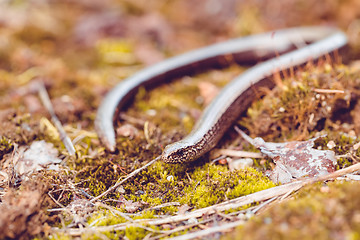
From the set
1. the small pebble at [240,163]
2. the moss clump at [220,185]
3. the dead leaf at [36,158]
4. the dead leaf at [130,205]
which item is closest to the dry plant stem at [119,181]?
the dead leaf at [130,205]

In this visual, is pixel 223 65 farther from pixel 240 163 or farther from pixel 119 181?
pixel 119 181

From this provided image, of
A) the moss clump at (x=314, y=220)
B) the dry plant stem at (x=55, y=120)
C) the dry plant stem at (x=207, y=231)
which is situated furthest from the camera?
the dry plant stem at (x=55, y=120)

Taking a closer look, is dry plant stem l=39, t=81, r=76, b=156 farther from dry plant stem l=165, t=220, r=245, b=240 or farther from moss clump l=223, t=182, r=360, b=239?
moss clump l=223, t=182, r=360, b=239

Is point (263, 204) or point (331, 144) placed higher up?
point (331, 144)

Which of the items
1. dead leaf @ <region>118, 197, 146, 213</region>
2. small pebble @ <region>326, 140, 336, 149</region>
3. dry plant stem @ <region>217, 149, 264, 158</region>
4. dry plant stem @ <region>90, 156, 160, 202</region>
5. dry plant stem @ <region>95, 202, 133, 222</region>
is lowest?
dead leaf @ <region>118, 197, 146, 213</region>

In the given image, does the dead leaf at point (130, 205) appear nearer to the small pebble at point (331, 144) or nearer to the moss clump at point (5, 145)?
the moss clump at point (5, 145)

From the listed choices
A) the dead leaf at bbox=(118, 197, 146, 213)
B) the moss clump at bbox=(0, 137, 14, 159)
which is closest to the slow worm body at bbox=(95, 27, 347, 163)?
the dead leaf at bbox=(118, 197, 146, 213)

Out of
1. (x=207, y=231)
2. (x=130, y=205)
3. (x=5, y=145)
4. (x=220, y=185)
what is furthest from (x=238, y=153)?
(x=5, y=145)
